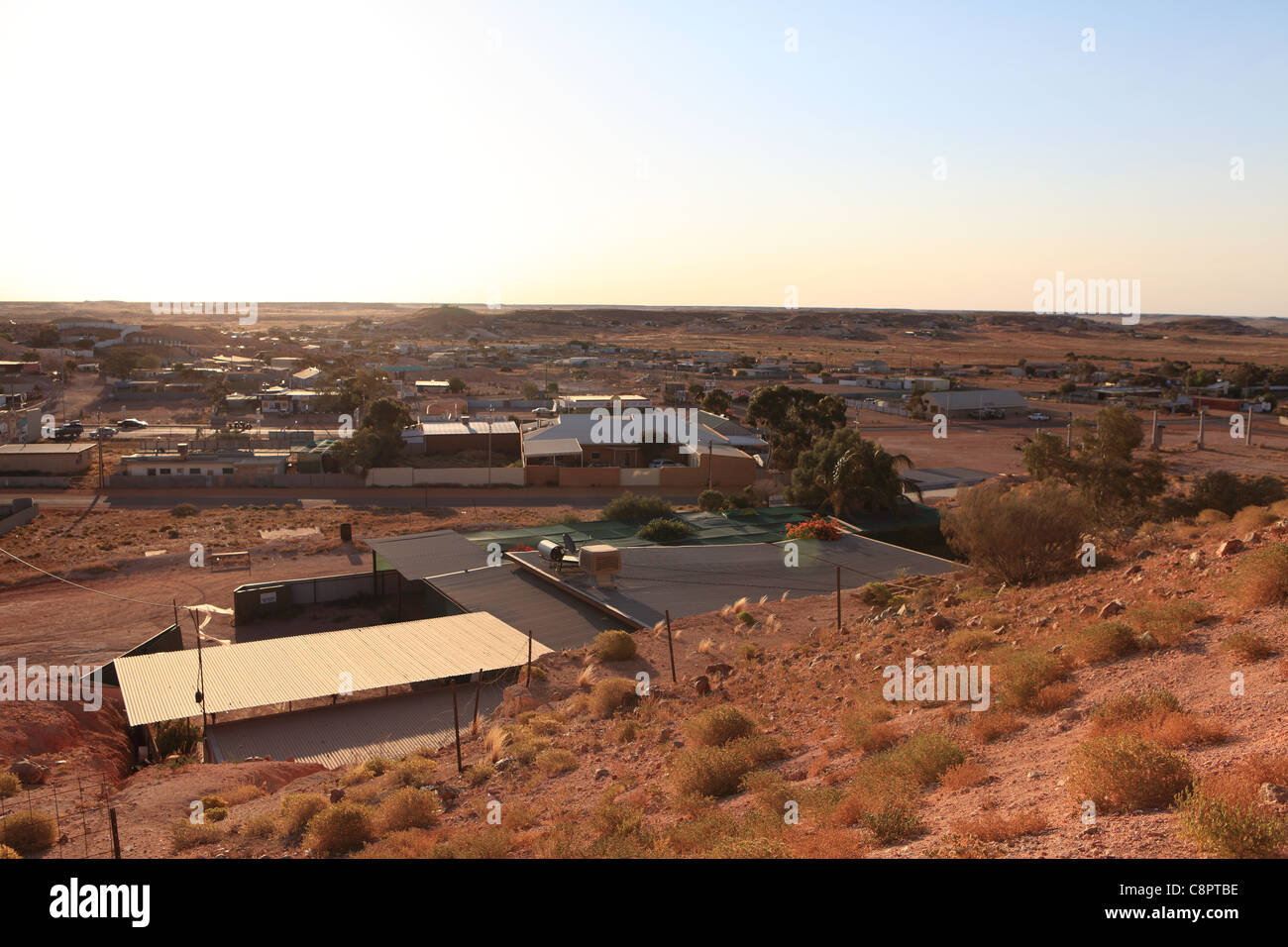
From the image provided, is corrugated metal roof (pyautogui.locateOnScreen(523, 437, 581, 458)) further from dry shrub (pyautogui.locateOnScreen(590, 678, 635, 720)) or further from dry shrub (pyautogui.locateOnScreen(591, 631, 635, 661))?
dry shrub (pyautogui.locateOnScreen(590, 678, 635, 720))

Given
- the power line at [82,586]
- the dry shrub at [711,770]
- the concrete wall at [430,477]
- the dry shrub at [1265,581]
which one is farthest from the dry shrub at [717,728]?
the concrete wall at [430,477]

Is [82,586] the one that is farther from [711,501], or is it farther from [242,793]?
[711,501]

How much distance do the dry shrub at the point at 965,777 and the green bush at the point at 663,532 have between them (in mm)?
18273

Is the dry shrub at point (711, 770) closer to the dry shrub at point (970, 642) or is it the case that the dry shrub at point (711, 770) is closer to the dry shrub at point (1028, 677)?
the dry shrub at point (1028, 677)

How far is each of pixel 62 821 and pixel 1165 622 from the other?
44.7 feet

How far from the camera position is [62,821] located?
1063cm

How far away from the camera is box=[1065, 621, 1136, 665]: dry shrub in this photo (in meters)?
10.4

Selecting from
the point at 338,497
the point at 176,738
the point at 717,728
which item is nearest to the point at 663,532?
the point at 176,738

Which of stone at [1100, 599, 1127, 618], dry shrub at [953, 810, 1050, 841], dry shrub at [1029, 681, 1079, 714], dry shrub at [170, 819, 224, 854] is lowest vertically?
dry shrub at [170, 819, 224, 854]

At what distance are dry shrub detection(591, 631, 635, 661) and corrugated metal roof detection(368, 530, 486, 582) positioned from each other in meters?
7.52

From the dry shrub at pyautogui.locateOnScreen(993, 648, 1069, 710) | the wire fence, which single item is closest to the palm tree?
the dry shrub at pyautogui.locateOnScreen(993, 648, 1069, 710)

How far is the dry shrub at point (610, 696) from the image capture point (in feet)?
44.9

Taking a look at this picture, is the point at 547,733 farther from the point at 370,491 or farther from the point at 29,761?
the point at 370,491
